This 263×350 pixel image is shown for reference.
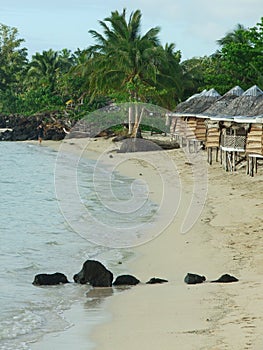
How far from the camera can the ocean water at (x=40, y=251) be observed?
306 inches

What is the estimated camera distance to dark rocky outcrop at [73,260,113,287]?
9.23 m

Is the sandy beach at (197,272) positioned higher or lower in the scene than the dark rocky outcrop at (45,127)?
lower

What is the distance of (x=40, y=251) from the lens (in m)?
12.6

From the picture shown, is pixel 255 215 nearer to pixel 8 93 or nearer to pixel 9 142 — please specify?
pixel 9 142

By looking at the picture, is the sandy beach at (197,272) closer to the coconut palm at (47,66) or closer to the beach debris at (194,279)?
the beach debris at (194,279)

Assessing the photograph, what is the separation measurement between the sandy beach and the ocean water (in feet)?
1.30

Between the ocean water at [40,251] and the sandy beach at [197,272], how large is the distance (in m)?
0.40

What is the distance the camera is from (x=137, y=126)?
3628 centimetres

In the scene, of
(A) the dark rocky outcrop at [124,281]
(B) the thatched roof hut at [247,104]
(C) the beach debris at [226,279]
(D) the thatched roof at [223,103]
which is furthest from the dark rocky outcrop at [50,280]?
(D) the thatched roof at [223,103]

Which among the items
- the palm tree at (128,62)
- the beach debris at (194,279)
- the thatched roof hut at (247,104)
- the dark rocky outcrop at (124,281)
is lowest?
the dark rocky outcrop at (124,281)

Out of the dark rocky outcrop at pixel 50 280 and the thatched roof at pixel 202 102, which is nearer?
the dark rocky outcrop at pixel 50 280

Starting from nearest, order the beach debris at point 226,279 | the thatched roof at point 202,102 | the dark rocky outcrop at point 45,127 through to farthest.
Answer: the beach debris at point 226,279 < the thatched roof at point 202,102 < the dark rocky outcrop at point 45,127

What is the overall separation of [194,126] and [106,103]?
1914cm

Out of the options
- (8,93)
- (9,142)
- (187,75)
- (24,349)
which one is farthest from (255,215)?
(8,93)
